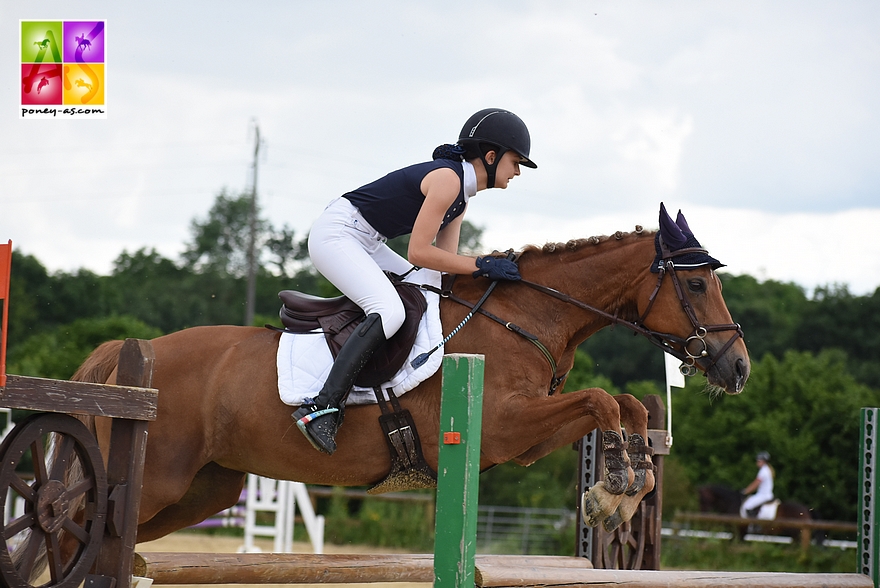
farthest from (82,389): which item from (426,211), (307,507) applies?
(307,507)

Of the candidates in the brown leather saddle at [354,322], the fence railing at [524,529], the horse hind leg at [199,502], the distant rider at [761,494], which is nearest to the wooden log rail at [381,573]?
the horse hind leg at [199,502]

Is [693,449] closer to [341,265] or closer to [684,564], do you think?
[684,564]

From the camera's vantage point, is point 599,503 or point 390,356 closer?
point 599,503

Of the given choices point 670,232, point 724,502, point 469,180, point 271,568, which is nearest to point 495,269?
point 469,180

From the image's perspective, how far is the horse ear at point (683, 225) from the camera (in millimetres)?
4062

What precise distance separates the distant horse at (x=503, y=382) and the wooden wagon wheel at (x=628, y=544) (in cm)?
129

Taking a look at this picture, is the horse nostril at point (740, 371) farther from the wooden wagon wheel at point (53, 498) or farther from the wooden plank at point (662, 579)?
the wooden wagon wheel at point (53, 498)

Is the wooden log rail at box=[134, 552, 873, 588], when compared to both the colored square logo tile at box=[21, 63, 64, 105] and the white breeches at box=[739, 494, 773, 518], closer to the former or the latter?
the colored square logo tile at box=[21, 63, 64, 105]

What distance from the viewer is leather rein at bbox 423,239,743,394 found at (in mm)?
3896

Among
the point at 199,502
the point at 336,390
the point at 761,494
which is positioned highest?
the point at 336,390

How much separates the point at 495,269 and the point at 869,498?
2.32 meters

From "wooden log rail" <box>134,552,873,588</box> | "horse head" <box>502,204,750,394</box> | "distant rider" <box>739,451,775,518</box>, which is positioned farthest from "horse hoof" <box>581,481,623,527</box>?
"distant rider" <box>739,451,775,518</box>

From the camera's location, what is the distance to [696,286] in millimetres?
3977

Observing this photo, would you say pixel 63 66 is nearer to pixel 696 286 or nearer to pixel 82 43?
pixel 82 43
